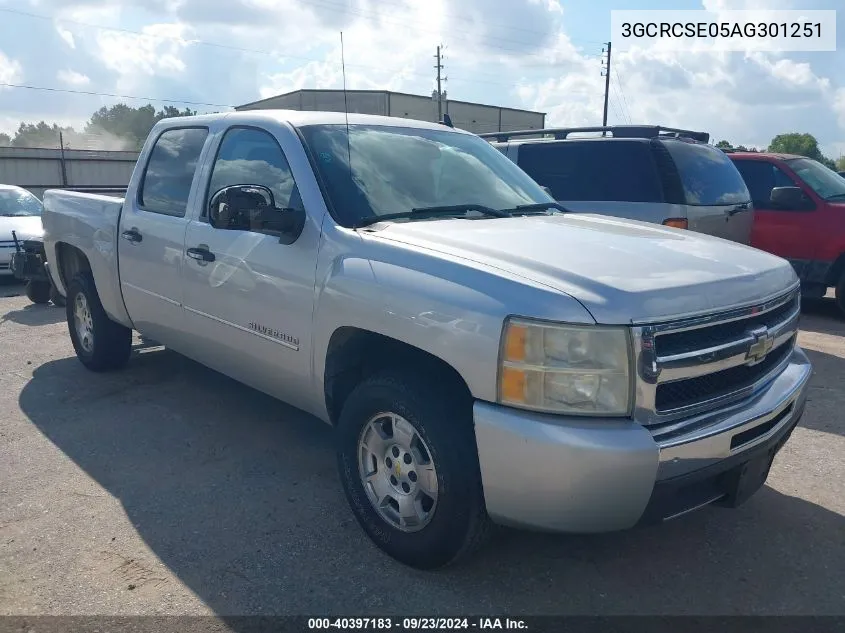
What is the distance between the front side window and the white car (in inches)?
274

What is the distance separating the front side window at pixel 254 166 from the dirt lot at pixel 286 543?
1.50m

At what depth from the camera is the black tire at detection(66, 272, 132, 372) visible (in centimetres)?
559

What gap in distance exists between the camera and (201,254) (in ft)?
13.5

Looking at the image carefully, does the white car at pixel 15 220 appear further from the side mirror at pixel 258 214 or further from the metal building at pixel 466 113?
the metal building at pixel 466 113

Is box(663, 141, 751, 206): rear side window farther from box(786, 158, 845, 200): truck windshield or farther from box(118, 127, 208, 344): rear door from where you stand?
box(118, 127, 208, 344): rear door

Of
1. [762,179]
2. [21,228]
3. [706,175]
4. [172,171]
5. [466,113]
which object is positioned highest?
[466,113]

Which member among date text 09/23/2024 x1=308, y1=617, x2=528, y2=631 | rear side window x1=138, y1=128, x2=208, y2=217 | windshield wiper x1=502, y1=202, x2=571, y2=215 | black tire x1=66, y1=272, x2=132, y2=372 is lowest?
date text 09/23/2024 x1=308, y1=617, x2=528, y2=631

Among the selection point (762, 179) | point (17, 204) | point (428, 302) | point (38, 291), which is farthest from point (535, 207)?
point (17, 204)

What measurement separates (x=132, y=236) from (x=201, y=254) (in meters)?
1.02

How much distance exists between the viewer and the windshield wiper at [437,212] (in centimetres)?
344

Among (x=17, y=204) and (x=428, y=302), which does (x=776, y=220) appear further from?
(x=17, y=204)

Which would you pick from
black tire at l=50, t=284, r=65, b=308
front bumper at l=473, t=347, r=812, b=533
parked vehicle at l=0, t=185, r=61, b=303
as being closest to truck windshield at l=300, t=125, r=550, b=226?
front bumper at l=473, t=347, r=812, b=533

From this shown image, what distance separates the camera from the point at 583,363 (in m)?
2.52

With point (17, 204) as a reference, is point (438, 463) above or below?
below
